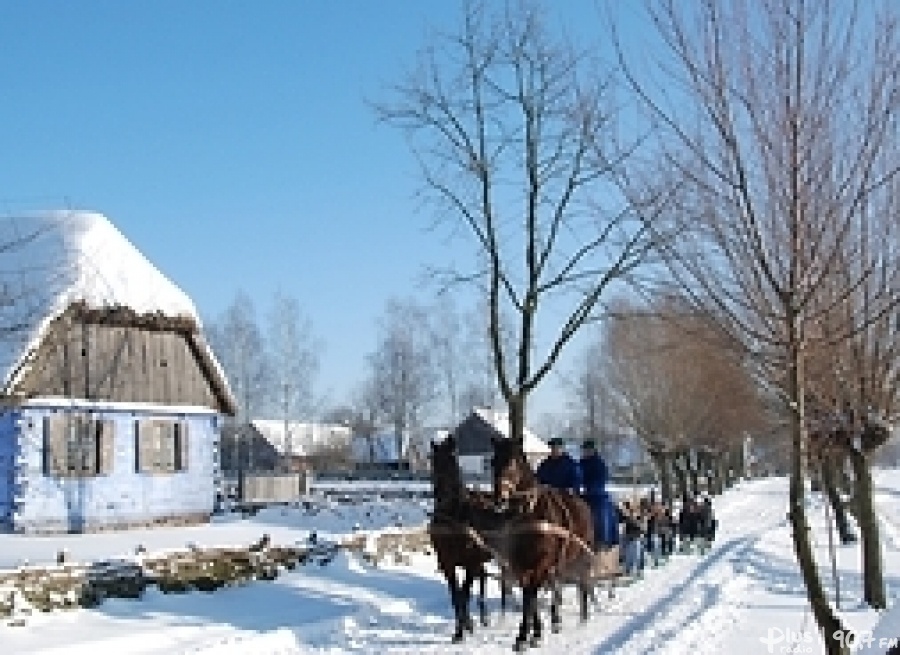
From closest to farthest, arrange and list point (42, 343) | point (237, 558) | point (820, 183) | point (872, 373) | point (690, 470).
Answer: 1. point (820, 183)
2. point (872, 373)
3. point (237, 558)
4. point (42, 343)
5. point (690, 470)

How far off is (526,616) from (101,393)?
1813 centimetres

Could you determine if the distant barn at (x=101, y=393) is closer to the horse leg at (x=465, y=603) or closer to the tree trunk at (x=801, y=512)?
the horse leg at (x=465, y=603)

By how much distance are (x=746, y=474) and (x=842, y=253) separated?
295 feet

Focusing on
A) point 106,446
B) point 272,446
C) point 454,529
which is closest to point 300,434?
point 272,446

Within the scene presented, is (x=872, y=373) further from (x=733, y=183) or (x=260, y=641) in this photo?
(x=260, y=641)

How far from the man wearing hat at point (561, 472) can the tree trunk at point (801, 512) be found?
8062 millimetres

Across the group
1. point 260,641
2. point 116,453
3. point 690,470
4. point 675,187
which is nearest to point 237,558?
point 260,641

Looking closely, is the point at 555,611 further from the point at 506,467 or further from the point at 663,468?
the point at 663,468

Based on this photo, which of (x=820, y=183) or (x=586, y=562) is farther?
(x=586, y=562)

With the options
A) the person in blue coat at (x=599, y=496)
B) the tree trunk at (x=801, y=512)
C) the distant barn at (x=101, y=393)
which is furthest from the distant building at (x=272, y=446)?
the tree trunk at (x=801, y=512)

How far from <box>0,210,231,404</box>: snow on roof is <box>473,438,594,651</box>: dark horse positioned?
1349 centimetres

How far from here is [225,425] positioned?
8031 centimetres

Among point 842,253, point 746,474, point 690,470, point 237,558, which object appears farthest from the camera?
point 746,474

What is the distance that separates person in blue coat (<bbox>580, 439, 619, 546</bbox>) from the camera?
686 inches
